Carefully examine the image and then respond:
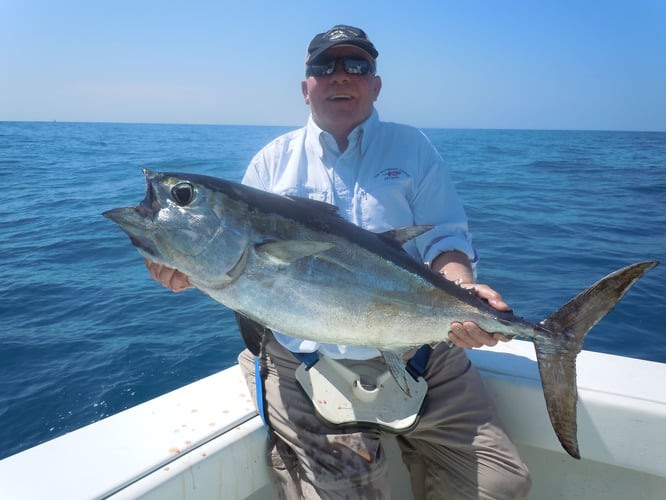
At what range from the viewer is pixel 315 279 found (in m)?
2.08

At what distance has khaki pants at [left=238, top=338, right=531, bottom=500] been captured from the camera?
2.46 meters

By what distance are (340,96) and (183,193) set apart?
4.09 ft

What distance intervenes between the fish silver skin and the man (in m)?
0.38

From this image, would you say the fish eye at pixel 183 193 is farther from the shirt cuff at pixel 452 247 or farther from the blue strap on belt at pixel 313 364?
the shirt cuff at pixel 452 247

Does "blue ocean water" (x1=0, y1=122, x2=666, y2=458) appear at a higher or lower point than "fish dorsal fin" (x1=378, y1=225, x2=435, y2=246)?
lower

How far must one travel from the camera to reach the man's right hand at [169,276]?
2.15 meters

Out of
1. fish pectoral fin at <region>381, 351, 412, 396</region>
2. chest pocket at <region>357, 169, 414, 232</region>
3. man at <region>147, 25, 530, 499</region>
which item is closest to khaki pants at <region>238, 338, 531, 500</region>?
man at <region>147, 25, 530, 499</region>

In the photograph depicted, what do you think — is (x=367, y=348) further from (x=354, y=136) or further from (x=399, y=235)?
(x=354, y=136)

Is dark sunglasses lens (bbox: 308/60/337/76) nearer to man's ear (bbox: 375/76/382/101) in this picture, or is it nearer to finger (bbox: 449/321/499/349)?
man's ear (bbox: 375/76/382/101)

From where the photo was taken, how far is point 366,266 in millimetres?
2170

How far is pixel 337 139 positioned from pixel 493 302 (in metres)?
1.31

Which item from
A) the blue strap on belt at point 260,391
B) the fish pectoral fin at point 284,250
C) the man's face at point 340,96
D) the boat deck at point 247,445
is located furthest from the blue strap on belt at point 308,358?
the man's face at point 340,96

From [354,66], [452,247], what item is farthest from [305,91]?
[452,247]

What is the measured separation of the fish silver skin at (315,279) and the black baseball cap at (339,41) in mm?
1063
